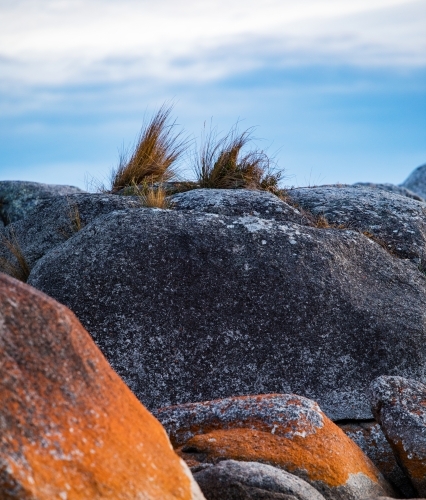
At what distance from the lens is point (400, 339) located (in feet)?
22.4

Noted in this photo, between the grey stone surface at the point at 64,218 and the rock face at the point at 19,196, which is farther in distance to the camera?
the rock face at the point at 19,196

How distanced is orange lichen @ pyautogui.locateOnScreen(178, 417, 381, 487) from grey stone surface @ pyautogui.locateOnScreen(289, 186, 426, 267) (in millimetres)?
3876

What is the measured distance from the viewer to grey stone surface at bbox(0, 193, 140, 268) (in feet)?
26.6

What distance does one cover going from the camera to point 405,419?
522cm

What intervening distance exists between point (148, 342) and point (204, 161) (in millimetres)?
3515

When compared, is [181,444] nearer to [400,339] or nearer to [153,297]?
[153,297]

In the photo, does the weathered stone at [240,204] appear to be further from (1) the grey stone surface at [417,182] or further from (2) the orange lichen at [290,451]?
(1) the grey stone surface at [417,182]

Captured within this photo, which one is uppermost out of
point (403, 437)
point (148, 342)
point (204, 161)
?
point (204, 161)

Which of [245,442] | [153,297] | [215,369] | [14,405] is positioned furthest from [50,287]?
[14,405]

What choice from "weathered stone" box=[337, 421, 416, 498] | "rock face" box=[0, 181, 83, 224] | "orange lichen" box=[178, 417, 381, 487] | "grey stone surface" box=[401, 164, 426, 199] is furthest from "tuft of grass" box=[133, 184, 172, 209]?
"grey stone surface" box=[401, 164, 426, 199]

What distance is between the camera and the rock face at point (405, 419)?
4.98 meters

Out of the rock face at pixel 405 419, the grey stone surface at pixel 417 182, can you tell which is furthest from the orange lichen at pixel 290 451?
the grey stone surface at pixel 417 182

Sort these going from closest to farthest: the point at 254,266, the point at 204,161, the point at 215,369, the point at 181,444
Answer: the point at 181,444
the point at 215,369
the point at 254,266
the point at 204,161

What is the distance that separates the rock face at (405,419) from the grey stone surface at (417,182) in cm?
2367
